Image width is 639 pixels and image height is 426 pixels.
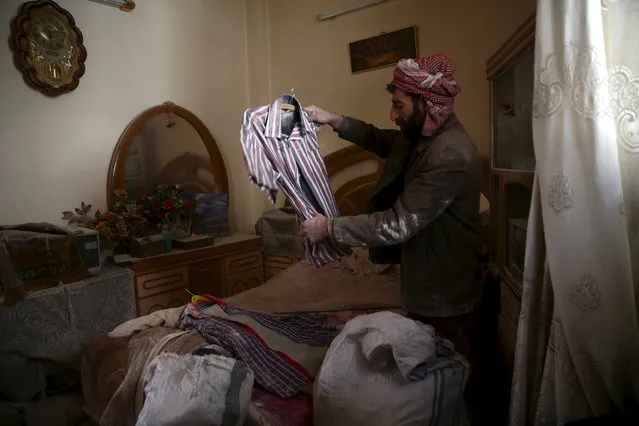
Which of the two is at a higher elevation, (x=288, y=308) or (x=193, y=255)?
(x=193, y=255)

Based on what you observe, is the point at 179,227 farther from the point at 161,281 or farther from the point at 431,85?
the point at 431,85

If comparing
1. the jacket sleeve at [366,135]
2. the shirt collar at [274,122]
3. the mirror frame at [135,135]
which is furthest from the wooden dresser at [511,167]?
the mirror frame at [135,135]

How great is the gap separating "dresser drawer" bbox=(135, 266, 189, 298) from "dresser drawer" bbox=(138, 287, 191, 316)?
0.03 metres

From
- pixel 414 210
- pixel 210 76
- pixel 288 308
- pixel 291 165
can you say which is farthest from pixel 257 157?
pixel 210 76

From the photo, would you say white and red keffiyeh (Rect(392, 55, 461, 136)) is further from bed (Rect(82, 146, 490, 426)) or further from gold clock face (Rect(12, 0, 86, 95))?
gold clock face (Rect(12, 0, 86, 95))

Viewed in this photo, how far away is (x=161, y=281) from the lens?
2898 mm

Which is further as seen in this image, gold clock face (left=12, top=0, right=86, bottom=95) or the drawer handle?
the drawer handle

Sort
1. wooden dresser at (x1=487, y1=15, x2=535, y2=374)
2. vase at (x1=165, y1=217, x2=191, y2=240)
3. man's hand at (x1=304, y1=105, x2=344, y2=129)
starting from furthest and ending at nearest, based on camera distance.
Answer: vase at (x1=165, y1=217, x2=191, y2=240), man's hand at (x1=304, y1=105, x2=344, y2=129), wooden dresser at (x1=487, y1=15, x2=535, y2=374)

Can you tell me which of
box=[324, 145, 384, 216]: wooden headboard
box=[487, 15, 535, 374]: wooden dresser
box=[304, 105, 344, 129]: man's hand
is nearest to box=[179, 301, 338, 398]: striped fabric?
box=[487, 15, 535, 374]: wooden dresser

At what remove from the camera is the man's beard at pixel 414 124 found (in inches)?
66.4

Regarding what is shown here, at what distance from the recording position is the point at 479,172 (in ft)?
5.32

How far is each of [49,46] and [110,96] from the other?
457mm

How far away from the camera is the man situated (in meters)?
1.52

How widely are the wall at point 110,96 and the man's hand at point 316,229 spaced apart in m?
2.08
